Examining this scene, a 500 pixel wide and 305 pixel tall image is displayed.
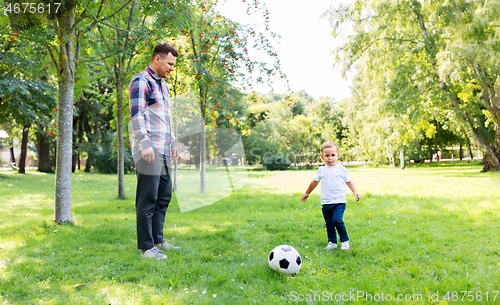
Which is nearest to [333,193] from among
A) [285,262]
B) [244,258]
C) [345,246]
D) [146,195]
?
[345,246]

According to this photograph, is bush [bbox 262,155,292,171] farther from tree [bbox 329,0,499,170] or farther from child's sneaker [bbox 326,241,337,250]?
child's sneaker [bbox 326,241,337,250]

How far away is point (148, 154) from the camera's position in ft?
11.7

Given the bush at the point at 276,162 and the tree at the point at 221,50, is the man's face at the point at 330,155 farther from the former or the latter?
the bush at the point at 276,162

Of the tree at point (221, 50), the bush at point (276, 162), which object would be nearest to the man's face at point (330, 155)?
the tree at point (221, 50)

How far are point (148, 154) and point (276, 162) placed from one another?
30.7 meters

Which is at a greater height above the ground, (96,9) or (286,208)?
(96,9)

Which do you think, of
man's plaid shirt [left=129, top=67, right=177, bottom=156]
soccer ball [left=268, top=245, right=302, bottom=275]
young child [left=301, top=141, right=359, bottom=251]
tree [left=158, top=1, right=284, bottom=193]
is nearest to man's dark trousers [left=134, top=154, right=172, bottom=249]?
man's plaid shirt [left=129, top=67, right=177, bottom=156]

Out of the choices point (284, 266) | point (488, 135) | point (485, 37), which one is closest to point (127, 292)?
point (284, 266)

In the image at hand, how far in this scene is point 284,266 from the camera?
337cm

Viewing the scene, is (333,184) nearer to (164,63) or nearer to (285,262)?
(285,262)

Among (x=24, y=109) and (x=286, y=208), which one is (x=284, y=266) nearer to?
(x=286, y=208)

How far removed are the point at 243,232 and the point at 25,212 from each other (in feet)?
17.5

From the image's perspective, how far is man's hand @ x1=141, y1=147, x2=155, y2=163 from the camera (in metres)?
3.57

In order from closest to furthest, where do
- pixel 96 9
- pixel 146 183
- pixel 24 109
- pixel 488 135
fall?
pixel 146 183 < pixel 96 9 < pixel 24 109 < pixel 488 135
